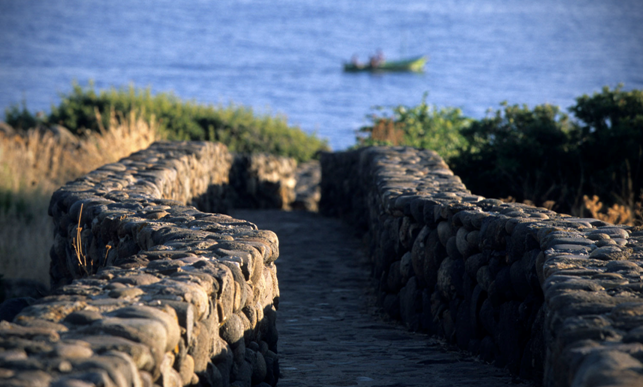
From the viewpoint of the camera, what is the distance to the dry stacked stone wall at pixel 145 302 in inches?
105

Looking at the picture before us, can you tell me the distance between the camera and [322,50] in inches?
3844

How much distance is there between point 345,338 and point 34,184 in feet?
25.4

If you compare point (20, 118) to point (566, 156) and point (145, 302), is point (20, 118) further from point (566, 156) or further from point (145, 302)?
point (145, 302)

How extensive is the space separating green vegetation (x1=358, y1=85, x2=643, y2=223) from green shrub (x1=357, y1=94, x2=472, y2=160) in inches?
67.2

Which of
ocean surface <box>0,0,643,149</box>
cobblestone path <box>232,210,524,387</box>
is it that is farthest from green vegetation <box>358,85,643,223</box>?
ocean surface <box>0,0,643,149</box>

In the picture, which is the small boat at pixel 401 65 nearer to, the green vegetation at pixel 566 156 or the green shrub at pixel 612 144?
the green vegetation at pixel 566 156

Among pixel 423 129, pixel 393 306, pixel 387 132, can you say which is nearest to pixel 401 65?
pixel 387 132

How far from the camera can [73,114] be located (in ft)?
64.7

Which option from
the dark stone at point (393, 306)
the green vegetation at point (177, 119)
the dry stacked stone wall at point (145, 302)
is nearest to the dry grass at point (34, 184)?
the dry stacked stone wall at point (145, 302)

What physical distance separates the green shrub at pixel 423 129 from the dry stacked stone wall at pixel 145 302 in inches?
267

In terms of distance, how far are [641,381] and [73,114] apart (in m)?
19.2

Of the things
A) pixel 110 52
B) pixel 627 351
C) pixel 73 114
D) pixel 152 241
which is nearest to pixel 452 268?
pixel 152 241

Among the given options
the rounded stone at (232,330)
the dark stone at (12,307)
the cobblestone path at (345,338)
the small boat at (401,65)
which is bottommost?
the cobblestone path at (345,338)

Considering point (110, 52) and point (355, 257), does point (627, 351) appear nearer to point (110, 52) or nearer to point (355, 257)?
point (355, 257)
